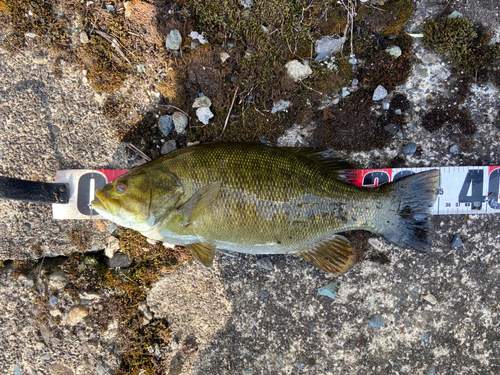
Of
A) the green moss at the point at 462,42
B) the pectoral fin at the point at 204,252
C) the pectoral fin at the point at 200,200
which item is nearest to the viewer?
the pectoral fin at the point at 200,200

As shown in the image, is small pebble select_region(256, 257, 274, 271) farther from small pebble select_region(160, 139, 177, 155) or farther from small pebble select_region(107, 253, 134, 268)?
small pebble select_region(160, 139, 177, 155)

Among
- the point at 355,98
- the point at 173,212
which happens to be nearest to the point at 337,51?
the point at 355,98

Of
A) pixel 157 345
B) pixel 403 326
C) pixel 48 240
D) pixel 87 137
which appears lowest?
pixel 157 345

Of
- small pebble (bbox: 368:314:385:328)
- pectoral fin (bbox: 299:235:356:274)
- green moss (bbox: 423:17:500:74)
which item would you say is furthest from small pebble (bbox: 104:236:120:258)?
green moss (bbox: 423:17:500:74)

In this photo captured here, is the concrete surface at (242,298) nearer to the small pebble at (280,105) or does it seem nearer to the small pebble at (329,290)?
the small pebble at (329,290)

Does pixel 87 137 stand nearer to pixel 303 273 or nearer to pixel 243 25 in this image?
pixel 243 25

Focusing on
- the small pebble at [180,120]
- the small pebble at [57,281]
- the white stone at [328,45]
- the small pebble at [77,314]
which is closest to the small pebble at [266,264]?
the small pebble at [180,120]
